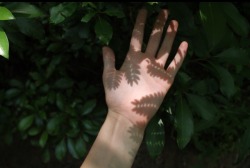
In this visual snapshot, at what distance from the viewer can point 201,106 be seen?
4.74 feet

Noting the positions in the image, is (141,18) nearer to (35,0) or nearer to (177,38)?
(177,38)

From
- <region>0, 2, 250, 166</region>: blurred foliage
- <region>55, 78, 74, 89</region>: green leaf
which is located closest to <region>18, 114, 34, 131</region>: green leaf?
<region>0, 2, 250, 166</region>: blurred foliage

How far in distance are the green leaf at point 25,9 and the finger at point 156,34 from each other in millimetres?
389

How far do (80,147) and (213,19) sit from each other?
1140 millimetres

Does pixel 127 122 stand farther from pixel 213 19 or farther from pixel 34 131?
pixel 34 131

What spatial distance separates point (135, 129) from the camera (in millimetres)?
1337

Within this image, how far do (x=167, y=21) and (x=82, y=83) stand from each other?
95 centimetres

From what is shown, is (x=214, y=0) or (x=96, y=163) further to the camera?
(x=96, y=163)

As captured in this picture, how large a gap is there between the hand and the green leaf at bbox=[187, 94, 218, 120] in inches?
6.9

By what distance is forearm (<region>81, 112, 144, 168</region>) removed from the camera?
131cm

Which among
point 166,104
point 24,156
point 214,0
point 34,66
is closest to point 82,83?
point 34,66

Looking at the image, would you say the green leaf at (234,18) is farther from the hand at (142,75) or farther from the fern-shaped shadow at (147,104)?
the fern-shaped shadow at (147,104)

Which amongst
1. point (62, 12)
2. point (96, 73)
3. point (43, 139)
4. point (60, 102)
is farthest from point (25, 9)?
point (96, 73)

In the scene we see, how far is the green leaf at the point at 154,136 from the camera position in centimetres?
143
